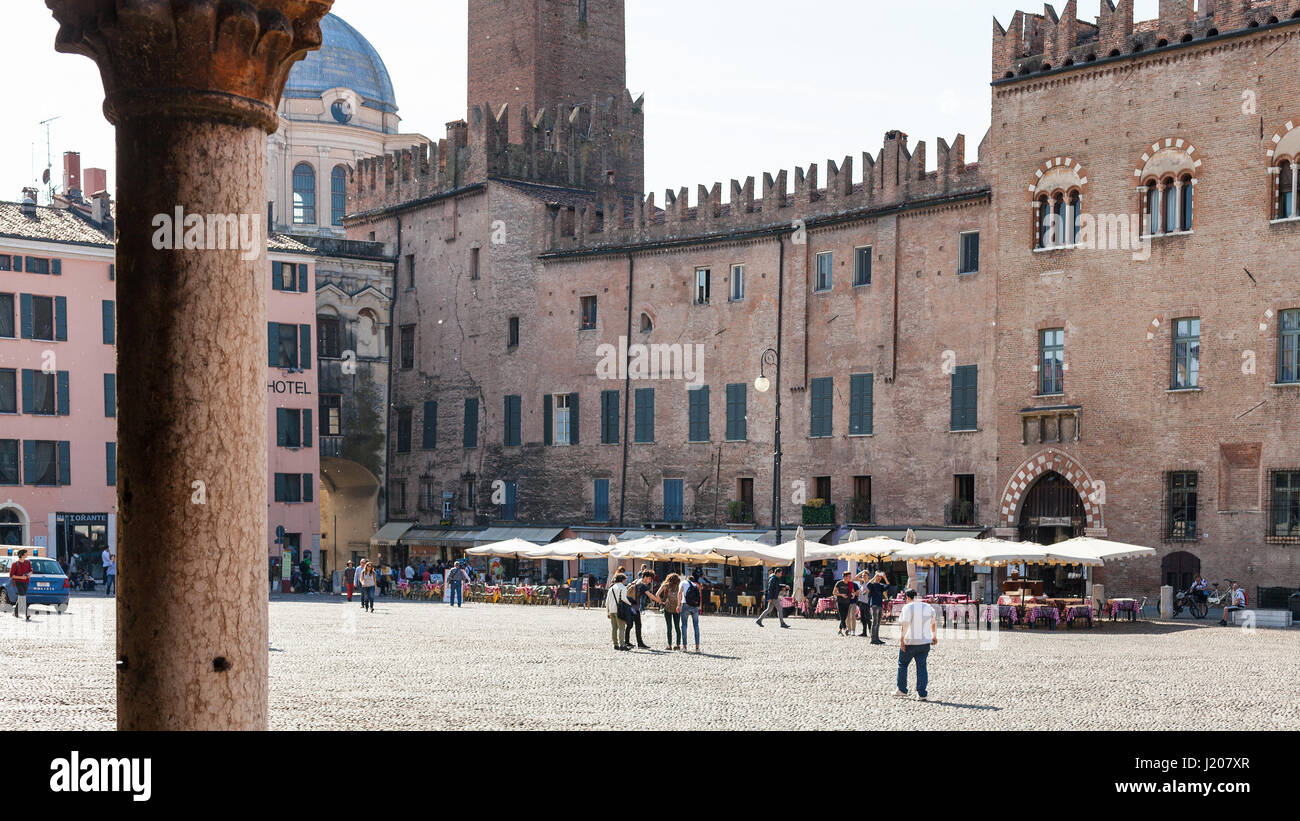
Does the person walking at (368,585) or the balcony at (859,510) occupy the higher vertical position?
the balcony at (859,510)

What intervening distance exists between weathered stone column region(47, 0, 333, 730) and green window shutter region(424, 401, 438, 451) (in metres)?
52.5

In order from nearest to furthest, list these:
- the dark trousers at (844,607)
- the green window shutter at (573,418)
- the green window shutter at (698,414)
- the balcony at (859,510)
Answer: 1. the dark trousers at (844,607)
2. the balcony at (859,510)
3. the green window shutter at (698,414)
4. the green window shutter at (573,418)

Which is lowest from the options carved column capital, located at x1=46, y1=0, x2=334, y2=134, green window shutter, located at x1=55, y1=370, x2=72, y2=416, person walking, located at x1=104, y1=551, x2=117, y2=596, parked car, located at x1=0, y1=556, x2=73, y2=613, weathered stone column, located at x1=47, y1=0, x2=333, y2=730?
person walking, located at x1=104, y1=551, x2=117, y2=596

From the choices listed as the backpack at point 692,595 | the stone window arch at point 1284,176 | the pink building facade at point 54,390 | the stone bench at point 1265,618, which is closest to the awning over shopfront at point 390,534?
the pink building facade at point 54,390

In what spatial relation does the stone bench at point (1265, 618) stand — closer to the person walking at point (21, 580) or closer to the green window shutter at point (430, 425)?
the person walking at point (21, 580)

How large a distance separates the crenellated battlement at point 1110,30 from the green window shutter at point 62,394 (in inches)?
1125

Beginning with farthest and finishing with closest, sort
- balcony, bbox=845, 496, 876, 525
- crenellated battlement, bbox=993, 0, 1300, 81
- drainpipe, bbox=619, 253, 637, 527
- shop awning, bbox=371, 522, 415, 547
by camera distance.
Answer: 1. shop awning, bbox=371, 522, 415, 547
2. drainpipe, bbox=619, 253, 637, 527
3. balcony, bbox=845, 496, 876, 525
4. crenellated battlement, bbox=993, 0, 1300, 81

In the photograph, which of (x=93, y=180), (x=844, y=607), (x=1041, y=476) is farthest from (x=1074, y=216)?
(x=93, y=180)

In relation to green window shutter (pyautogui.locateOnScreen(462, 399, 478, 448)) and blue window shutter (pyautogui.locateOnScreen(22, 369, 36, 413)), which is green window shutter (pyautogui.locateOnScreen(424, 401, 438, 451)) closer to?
green window shutter (pyautogui.locateOnScreen(462, 399, 478, 448))

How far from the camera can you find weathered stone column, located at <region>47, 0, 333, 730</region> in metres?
5.52

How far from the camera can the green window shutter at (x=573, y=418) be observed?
175 feet

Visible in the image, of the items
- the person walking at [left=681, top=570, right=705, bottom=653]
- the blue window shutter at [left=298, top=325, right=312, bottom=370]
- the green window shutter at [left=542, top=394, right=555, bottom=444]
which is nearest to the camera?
the person walking at [left=681, top=570, right=705, bottom=653]

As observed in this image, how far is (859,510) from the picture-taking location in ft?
151

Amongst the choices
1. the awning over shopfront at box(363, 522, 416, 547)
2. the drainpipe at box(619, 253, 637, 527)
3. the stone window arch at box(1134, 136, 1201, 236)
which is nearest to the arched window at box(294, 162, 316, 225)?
the awning over shopfront at box(363, 522, 416, 547)
